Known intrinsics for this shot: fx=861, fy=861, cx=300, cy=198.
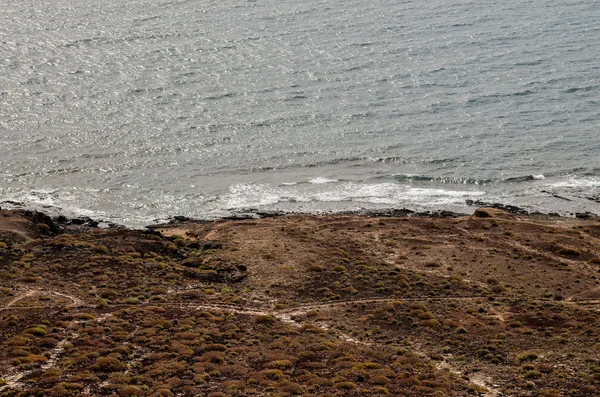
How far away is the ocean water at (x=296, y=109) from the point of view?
349 ft

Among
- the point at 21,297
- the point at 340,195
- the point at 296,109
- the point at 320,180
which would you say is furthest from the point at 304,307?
the point at 296,109

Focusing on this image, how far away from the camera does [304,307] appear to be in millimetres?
72375

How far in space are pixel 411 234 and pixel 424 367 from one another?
3200cm

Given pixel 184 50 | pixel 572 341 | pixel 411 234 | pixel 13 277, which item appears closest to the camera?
pixel 572 341

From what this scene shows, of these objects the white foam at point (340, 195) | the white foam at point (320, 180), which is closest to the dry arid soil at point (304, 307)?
the white foam at point (340, 195)

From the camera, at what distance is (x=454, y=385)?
56531mm

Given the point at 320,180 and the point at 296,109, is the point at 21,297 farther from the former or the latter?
the point at 296,109

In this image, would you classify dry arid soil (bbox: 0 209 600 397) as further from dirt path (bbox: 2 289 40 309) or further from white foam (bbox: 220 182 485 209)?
white foam (bbox: 220 182 485 209)

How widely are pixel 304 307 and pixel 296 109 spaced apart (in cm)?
5949

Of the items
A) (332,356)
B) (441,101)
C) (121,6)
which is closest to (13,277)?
(332,356)

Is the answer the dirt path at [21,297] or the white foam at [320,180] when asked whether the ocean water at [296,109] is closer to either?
the white foam at [320,180]

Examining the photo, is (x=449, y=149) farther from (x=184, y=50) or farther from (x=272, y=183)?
(x=184, y=50)

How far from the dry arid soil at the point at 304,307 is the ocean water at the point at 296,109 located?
11.6 metres

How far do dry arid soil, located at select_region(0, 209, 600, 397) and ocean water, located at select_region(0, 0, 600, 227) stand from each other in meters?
11.6
